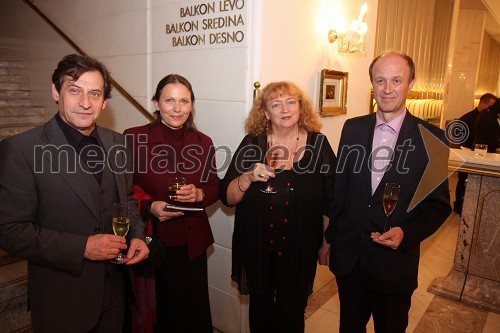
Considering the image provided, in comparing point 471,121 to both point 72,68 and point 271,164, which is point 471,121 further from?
point 72,68

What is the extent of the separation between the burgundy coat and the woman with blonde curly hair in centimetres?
20

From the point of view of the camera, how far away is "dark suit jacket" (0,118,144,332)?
4.78ft

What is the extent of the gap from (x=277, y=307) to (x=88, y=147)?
1.50 m

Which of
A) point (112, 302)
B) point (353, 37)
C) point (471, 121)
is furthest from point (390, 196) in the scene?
point (471, 121)

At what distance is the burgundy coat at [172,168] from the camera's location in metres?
2.22

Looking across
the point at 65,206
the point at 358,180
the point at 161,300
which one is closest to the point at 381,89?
the point at 358,180

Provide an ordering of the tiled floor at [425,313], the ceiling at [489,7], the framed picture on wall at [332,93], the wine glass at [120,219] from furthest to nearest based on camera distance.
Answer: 1. the ceiling at [489,7]
2. the framed picture on wall at [332,93]
3. the tiled floor at [425,313]
4. the wine glass at [120,219]

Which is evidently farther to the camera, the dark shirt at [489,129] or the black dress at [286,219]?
the dark shirt at [489,129]

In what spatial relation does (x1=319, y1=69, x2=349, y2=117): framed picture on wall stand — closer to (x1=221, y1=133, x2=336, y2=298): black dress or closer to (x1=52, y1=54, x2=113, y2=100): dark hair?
(x1=221, y1=133, x2=336, y2=298): black dress

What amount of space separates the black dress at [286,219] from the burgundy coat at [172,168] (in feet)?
0.79

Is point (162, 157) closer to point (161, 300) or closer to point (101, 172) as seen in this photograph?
point (101, 172)

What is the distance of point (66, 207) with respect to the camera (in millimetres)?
1565

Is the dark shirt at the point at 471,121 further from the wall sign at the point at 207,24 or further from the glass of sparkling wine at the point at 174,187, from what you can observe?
the glass of sparkling wine at the point at 174,187

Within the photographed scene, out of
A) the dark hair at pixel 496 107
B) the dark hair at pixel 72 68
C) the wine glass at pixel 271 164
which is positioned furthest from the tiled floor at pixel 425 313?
the dark hair at pixel 496 107
